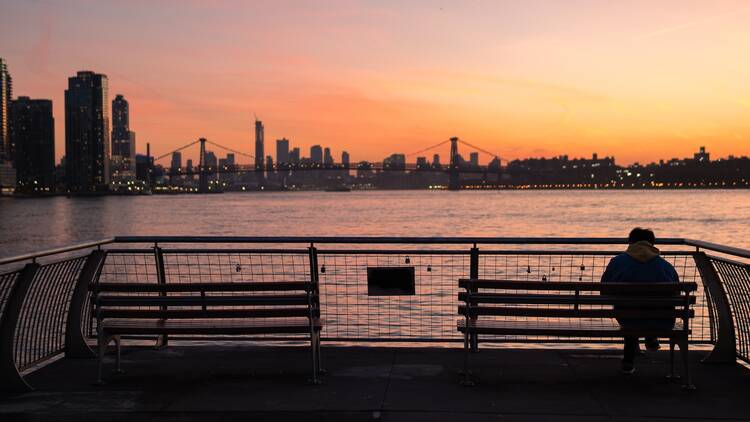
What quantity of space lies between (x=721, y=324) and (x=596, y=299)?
1778 millimetres

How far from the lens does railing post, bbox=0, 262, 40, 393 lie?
22.6 feet

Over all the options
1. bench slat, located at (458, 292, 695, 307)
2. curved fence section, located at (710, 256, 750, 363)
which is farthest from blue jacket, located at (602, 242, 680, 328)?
curved fence section, located at (710, 256, 750, 363)

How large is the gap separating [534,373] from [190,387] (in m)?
3.02

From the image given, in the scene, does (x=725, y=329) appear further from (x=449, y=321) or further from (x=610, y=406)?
(x=449, y=321)

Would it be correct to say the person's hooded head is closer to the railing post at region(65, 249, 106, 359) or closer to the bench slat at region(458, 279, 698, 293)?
the bench slat at region(458, 279, 698, 293)

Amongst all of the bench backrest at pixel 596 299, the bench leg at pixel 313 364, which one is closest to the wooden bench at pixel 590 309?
the bench backrest at pixel 596 299

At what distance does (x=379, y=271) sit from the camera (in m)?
8.31

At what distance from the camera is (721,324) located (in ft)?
25.5

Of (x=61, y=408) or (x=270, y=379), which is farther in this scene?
(x=270, y=379)

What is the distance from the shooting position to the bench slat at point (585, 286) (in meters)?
6.69

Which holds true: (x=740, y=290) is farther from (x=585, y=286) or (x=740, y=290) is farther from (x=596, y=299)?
(x=585, y=286)

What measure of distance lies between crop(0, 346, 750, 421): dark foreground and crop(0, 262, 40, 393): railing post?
22 cm

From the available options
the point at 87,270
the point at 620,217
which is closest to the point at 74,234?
the point at 620,217

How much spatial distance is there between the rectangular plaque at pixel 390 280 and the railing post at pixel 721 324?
279 cm
